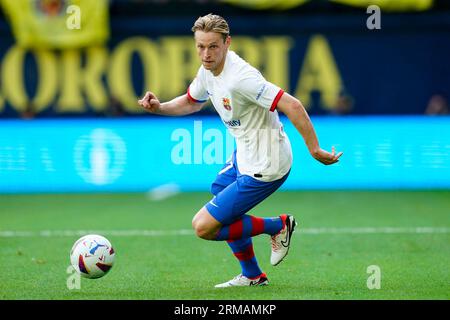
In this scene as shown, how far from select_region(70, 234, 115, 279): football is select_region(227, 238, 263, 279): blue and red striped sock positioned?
3.21ft

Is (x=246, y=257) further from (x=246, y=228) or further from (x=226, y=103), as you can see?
(x=226, y=103)

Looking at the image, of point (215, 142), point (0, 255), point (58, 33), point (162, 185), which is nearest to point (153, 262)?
point (0, 255)

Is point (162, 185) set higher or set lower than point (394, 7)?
lower

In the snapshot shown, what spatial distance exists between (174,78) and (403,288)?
13.6m

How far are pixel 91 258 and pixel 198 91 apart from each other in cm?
157

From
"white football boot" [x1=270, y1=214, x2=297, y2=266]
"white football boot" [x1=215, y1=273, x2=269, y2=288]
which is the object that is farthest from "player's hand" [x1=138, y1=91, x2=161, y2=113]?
"white football boot" [x1=215, y1=273, x2=269, y2=288]

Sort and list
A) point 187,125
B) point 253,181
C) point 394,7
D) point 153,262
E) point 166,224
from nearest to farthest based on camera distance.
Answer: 1. point 253,181
2. point 153,262
3. point 166,224
4. point 187,125
5. point 394,7

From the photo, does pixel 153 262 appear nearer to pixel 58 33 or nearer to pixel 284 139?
pixel 284 139

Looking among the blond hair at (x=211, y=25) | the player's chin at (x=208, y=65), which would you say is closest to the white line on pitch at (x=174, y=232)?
the player's chin at (x=208, y=65)

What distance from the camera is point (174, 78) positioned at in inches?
826

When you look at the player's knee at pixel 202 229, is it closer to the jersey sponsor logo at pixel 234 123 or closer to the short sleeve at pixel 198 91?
the jersey sponsor logo at pixel 234 123

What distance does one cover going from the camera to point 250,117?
301 inches

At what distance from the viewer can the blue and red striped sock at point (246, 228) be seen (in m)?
7.79

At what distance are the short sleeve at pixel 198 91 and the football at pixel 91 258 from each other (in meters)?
1.38
